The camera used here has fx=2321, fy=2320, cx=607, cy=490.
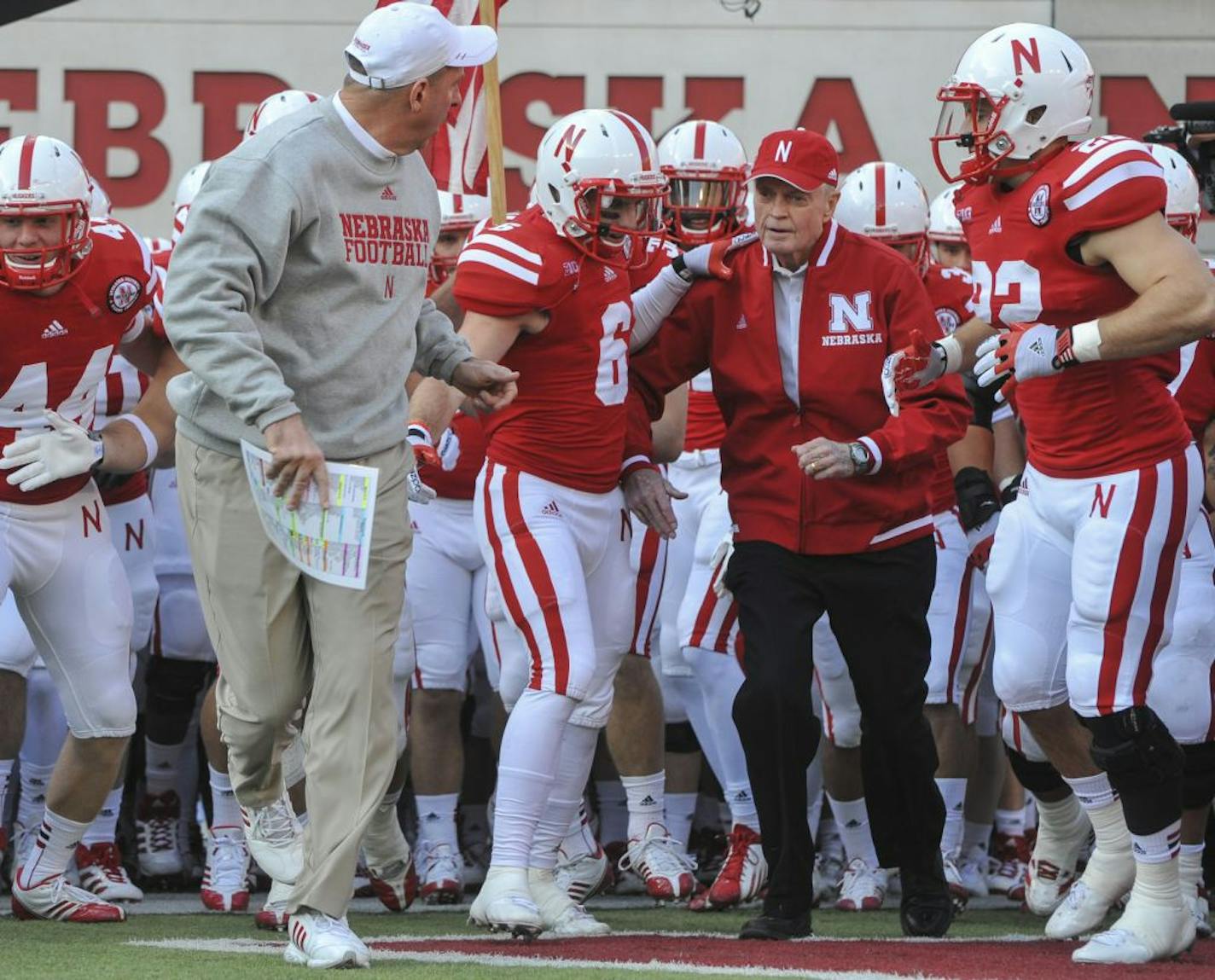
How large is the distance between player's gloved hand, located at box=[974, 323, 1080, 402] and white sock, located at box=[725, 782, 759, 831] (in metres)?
1.78

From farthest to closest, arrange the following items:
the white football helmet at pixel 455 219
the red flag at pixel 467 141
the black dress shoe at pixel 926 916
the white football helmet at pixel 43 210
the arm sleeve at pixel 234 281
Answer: the white football helmet at pixel 455 219 → the red flag at pixel 467 141 → the white football helmet at pixel 43 210 → the black dress shoe at pixel 926 916 → the arm sleeve at pixel 234 281

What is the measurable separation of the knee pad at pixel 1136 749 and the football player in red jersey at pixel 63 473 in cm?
236

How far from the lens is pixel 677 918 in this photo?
6.01 metres

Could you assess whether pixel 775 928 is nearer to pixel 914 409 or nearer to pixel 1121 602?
pixel 1121 602

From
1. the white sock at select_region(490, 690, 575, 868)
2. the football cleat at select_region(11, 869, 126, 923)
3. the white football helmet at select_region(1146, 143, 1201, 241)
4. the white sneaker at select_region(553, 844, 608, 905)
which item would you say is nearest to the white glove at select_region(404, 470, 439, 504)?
the white sock at select_region(490, 690, 575, 868)

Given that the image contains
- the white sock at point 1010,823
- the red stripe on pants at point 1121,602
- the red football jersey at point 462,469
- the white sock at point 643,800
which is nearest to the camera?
the red stripe on pants at point 1121,602

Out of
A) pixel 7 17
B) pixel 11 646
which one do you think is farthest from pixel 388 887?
pixel 7 17

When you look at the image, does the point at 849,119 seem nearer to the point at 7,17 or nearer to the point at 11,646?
the point at 7,17

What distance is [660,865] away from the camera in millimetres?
6422

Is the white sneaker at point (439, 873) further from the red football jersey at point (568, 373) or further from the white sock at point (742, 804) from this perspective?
the red football jersey at point (568, 373)

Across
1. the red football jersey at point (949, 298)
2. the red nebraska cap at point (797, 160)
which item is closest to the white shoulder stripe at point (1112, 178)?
the red nebraska cap at point (797, 160)

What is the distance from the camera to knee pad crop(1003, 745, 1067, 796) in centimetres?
596

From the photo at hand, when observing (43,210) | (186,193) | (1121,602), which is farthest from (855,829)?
(186,193)

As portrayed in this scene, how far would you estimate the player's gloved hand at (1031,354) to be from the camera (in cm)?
503
